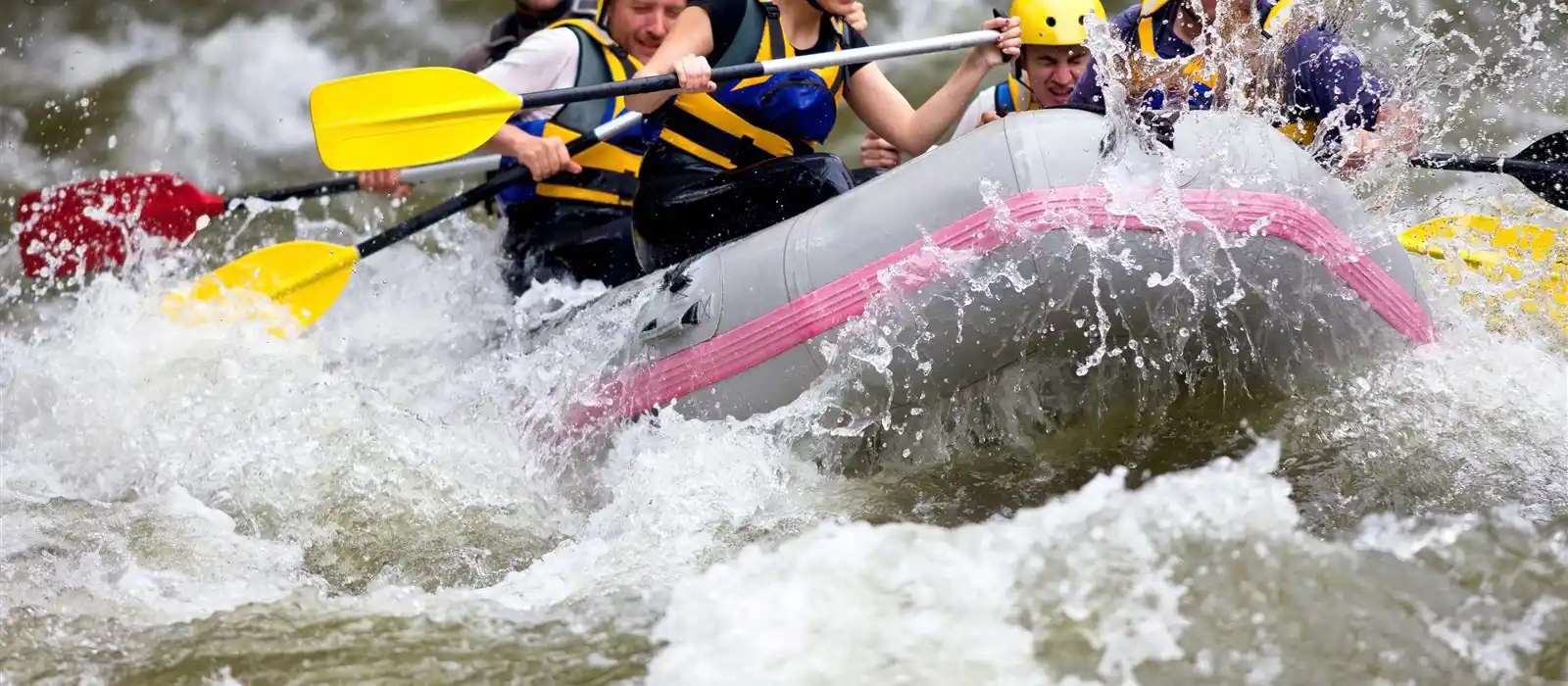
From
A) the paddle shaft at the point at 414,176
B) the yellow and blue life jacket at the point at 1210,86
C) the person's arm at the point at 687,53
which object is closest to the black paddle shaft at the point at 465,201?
the paddle shaft at the point at 414,176

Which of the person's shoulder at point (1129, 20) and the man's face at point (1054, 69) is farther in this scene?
the man's face at point (1054, 69)

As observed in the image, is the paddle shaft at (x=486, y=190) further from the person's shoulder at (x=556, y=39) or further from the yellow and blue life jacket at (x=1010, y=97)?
the yellow and blue life jacket at (x=1010, y=97)

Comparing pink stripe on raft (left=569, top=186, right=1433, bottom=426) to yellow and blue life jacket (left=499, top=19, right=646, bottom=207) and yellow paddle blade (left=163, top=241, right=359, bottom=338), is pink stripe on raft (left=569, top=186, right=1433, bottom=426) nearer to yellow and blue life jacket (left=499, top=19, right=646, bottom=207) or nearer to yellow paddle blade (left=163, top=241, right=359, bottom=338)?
yellow and blue life jacket (left=499, top=19, right=646, bottom=207)

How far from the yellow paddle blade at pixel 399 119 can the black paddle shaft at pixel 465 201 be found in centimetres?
29

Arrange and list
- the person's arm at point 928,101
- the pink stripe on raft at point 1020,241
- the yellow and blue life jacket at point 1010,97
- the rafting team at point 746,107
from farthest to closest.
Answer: the yellow and blue life jacket at point 1010,97
the person's arm at point 928,101
the rafting team at point 746,107
the pink stripe on raft at point 1020,241

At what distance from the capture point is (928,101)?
339 centimetres

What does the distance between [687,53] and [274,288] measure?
1461 mm

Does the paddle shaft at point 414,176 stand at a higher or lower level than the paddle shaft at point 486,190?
higher

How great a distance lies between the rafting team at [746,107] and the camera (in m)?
3.07

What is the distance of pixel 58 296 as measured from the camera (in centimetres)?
540

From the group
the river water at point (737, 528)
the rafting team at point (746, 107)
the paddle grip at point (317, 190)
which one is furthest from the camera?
the paddle grip at point (317, 190)

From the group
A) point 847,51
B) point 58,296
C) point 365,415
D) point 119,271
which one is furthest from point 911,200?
point 58,296

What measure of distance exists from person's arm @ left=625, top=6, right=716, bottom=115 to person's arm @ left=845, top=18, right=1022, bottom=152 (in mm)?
457

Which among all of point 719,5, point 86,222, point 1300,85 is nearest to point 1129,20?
point 1300,85
